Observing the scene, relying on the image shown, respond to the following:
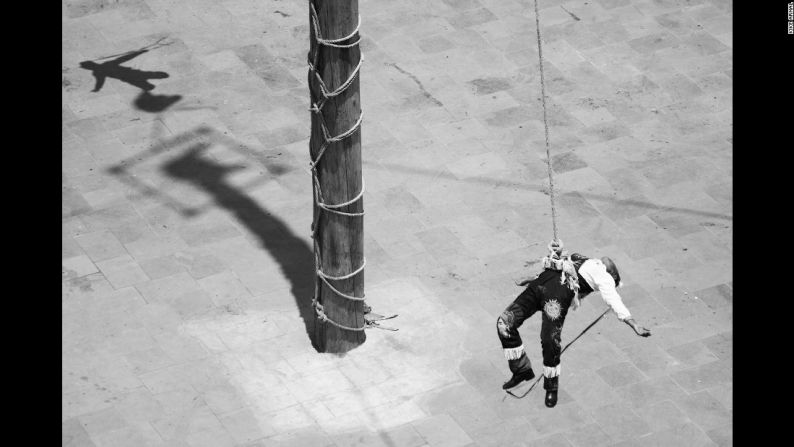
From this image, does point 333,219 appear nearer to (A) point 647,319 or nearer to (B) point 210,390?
(B) point 210,390

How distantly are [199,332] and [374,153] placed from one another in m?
3.16

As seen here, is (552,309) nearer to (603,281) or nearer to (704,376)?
(603,281)

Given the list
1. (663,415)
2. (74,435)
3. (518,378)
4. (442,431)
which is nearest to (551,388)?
(518,378)

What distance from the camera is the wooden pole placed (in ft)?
36.0

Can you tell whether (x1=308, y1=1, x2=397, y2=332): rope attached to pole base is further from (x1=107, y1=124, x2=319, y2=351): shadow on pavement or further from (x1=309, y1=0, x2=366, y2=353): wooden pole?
(x1=107, y1=124, x2=319, y2=351): shadow on pavement

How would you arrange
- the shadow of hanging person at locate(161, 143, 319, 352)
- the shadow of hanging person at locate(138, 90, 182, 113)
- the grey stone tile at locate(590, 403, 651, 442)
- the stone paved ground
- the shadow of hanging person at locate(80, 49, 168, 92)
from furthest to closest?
the shadow of hanging person at locate(80, 49, 168, 92) < the shadow of hanging person at locate(138, 90, 182, 113) < the shadow of hanging person at locate(161, 143, 319, 352) < the stone paved ground < the grey stone tile at locate(590, 403, 651, 442)

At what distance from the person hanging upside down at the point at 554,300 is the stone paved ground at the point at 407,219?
0.83 meters

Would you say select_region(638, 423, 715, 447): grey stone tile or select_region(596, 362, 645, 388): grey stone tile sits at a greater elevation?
select_region(596, 362, 645, 388): grey stone tile

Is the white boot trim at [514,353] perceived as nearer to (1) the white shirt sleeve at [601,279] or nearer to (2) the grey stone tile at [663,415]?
(1) the white shirt sleeve at [601,279]

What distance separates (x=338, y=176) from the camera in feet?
37.9

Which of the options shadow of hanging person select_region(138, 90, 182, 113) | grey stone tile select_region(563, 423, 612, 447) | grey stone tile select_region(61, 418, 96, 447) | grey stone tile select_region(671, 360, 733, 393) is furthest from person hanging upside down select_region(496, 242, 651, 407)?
shadow of hanging person select_region(138, 90, 182, 113)

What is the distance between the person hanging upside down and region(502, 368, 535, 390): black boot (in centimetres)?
2

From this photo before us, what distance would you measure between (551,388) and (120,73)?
7.07 metres

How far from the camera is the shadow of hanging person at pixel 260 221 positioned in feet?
42.5
